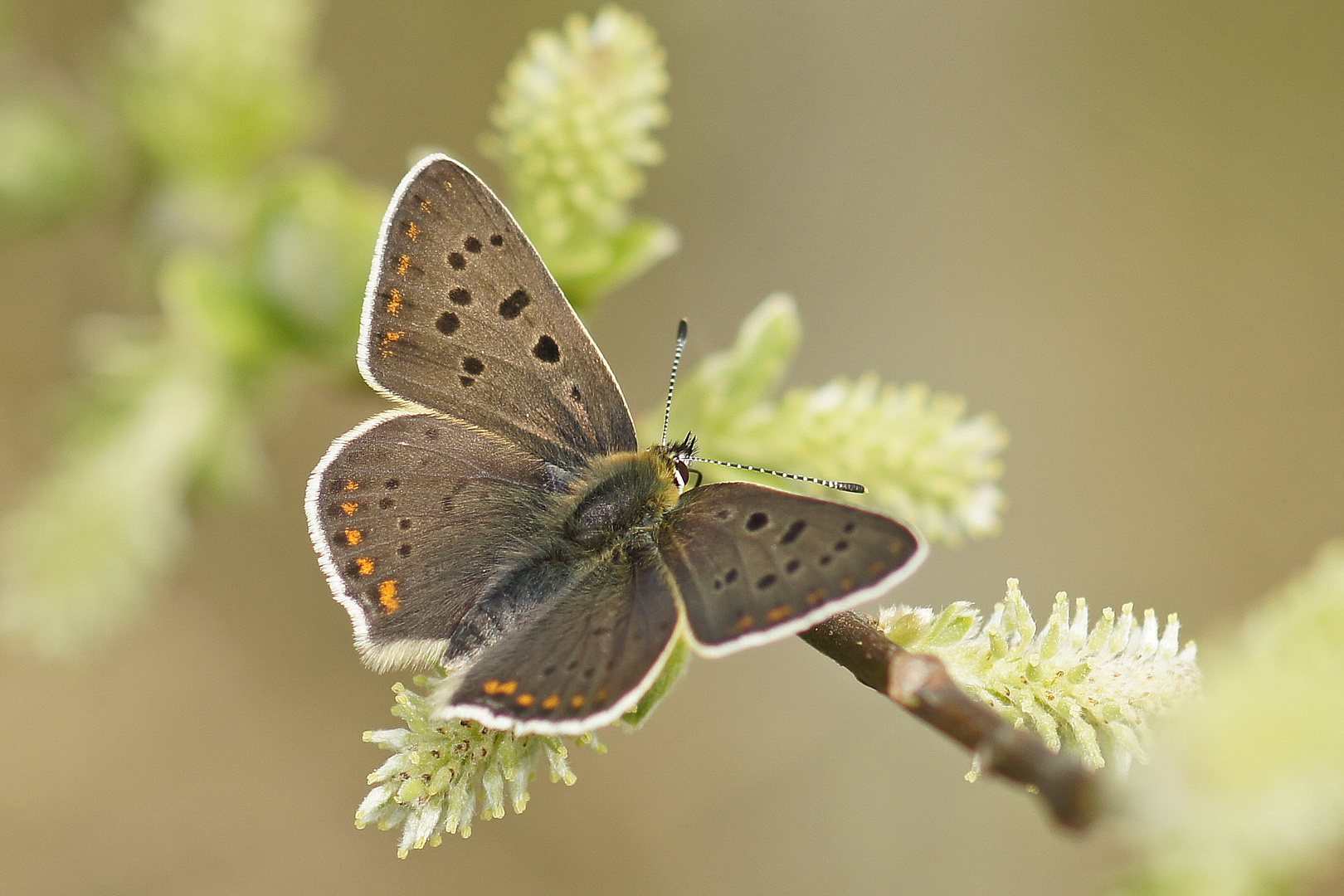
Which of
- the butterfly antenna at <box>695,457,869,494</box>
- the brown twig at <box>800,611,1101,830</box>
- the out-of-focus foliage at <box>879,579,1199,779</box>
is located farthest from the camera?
the butterfly antenna at <box>695,457,869,494</box>

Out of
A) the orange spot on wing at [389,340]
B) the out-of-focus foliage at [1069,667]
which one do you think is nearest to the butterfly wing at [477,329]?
the orange spot on wing at [389,340]

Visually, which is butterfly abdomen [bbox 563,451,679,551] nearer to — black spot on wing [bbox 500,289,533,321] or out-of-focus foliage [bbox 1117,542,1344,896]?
black spot on wing [bbox 500,289,533,321]

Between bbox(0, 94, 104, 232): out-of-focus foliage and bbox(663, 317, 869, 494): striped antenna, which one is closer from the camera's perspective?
bbox(663, 317, 869, 494): striped antenna

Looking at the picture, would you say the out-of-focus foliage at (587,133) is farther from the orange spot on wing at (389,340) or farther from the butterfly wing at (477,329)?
the orange spot on wing at (389,340)

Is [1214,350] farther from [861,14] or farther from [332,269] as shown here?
[332,269]

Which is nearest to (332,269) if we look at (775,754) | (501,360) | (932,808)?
(501,360)

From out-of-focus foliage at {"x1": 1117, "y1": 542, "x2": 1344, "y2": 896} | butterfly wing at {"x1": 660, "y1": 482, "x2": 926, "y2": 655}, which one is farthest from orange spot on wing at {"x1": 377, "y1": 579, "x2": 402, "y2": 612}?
out-of-focus foliage at {"x1": 1117, "y1": 542, "x2": 1344, "y2": 896}
